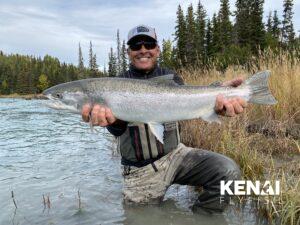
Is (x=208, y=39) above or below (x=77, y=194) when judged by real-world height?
above

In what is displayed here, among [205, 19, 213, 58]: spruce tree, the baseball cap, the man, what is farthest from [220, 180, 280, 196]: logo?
[205, 19, 213, 58]: spruce tree

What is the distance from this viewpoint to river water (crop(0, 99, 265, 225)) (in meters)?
4.72

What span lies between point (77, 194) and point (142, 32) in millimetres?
2514

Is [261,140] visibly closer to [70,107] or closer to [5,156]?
[70,107]

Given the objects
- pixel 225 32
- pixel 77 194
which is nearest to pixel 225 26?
pixel 225 32

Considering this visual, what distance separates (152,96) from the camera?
13.7ft

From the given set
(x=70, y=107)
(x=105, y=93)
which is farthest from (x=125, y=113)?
(x=70, y=107)

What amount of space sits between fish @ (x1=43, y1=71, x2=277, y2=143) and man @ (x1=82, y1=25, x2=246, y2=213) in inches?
21.7

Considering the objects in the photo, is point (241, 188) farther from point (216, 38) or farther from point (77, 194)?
point (216, 38)

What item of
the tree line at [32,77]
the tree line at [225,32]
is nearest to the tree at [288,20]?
the tree line at [225,32]

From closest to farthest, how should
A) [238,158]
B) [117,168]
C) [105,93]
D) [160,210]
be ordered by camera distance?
[105,93], [160,210], [238,158], [117,168]

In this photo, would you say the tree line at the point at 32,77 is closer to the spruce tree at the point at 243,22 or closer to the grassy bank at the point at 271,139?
the spruce tree at the point at 243,22

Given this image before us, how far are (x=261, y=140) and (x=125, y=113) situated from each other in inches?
143

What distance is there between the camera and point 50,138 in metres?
12.2
